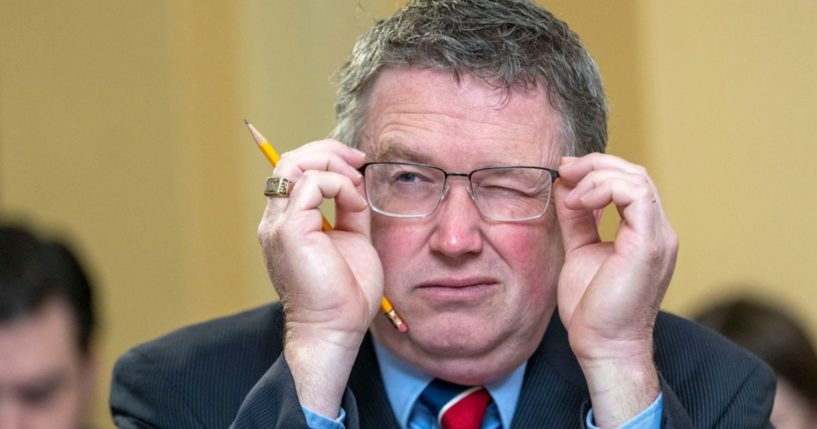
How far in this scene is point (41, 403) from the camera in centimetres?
349

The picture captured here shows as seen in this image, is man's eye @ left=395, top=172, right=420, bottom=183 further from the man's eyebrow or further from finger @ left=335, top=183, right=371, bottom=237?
the man's eyebrow

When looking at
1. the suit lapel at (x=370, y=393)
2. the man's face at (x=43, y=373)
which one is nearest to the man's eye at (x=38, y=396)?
the man's face at (x=43, y=373)

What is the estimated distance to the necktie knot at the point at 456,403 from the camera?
2.65 metres

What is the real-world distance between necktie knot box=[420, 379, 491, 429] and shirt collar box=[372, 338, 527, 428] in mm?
21

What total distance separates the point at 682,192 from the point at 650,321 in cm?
184

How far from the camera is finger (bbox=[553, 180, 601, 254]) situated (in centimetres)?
261

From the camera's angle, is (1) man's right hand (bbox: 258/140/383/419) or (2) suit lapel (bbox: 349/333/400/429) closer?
(1) man's right hand (bbox: 258/140/383/419)

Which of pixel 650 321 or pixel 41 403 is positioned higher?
pixel 650 321

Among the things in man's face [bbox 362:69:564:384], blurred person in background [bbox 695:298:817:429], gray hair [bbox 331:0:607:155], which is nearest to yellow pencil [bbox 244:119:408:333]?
man's face [bbox 362:69:564:384]

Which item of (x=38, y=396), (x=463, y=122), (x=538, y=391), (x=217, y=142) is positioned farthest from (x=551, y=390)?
(x=217, y=142)

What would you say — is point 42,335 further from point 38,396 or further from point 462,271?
point 462,271

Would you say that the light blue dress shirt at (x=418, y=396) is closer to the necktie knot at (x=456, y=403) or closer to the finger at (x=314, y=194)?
the necktie knot at (x=456, y=403)

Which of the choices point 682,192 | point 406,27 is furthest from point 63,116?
point 406,27

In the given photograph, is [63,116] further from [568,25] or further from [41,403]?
[568,25]
